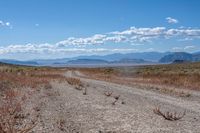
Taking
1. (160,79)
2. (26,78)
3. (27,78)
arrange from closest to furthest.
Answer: (26,78), (27,78), (160,79)

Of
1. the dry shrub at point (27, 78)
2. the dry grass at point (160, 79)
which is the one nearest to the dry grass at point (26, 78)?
the dry shrub at point (27, 78)

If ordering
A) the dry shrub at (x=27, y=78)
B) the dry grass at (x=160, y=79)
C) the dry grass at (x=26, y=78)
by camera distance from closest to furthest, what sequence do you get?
the dry grass at (x=26, y=78) → the dry shrub at (x=27, y=78) → the dry grass at (x=160, y=79)

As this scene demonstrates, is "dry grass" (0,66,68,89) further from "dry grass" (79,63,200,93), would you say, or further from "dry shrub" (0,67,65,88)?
"dry grass" (79,63,200,93)

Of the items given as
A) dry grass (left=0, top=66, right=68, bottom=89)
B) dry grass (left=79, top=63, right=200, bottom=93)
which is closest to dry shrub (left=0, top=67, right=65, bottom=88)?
dry grass (left=0, top=66, right=68, bottom=89)

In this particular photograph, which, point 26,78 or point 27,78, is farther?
point 27,78

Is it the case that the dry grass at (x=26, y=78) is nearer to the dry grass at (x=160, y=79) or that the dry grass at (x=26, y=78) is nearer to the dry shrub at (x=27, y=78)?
the dry shrub at (x=27, y=78)

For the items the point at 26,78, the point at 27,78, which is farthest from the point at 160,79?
the point at 26,78

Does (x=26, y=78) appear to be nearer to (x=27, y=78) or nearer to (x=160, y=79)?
(x=27, y=78)

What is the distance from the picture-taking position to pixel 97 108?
17562 mm

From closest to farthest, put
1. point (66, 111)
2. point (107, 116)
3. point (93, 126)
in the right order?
point (93, 126) → point (107, 116) → point (66, 111)

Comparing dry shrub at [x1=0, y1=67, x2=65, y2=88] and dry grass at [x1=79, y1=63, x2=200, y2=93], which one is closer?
dry shrub at [x1=0, y1=67, x2=65, y2=88]

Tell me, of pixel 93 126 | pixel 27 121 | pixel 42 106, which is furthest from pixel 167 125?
pixel 42 106

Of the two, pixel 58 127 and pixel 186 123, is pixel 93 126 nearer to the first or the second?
pixel 58 127

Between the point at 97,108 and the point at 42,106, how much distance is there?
8.36 feet
